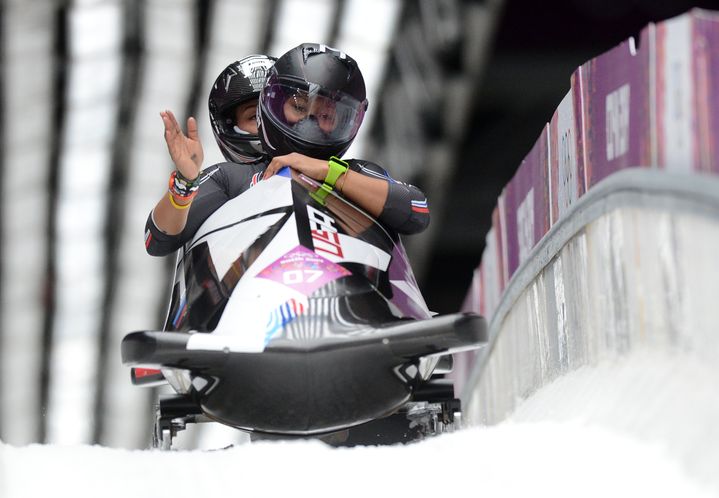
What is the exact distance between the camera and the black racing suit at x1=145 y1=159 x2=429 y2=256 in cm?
429

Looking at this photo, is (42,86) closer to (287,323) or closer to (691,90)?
(287,323)

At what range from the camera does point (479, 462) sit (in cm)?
279

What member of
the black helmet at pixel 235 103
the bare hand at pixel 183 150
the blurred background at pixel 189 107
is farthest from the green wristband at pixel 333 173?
the blurred background at pixel 189 107

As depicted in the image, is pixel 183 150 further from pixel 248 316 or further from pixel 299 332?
pixel 299 332

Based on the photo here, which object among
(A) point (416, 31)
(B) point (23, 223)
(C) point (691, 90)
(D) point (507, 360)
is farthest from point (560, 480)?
(B) point (23, 223)

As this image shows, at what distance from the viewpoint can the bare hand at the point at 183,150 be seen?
13.8 ft

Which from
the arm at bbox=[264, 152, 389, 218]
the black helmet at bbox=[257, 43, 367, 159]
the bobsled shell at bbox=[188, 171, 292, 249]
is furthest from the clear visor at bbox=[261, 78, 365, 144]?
the bobsled shell at bbox=[188, 171, 292, 249]

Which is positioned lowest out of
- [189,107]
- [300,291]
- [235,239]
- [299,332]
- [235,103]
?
[299,332]

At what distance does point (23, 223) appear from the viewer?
15.5 metres

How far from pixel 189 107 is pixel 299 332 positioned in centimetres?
1079

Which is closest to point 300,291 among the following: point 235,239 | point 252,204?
point 235,239

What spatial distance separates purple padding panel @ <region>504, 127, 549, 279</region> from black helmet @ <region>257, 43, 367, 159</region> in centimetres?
81

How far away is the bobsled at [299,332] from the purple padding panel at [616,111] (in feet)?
2.01

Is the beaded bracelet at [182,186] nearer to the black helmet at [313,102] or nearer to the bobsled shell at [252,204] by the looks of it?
the bobsled shell at [252,204]
